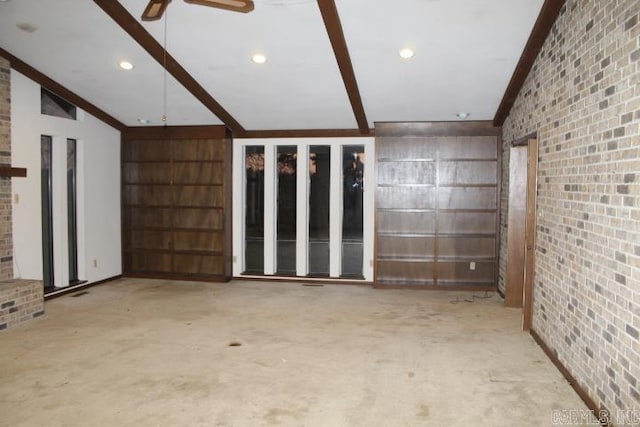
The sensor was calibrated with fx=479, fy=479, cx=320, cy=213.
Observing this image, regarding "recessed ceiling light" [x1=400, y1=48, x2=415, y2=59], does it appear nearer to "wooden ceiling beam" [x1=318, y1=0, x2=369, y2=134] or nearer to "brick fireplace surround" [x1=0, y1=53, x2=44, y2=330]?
"wooden ceiling beam" [x1=318, y1=0, x2=369, y2=134]

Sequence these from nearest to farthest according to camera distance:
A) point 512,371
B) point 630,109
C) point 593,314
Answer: point 630,109, point 593,314, point 512,371

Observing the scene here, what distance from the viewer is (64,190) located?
259 inches

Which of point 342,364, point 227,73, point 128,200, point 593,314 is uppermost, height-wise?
A: point 227,73

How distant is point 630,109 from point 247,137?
18.4 ft

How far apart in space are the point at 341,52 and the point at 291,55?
0.60 metres

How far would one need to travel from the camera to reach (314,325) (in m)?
5.20

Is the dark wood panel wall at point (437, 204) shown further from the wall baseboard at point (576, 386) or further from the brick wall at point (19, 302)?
the brick wall at point (19, 302)

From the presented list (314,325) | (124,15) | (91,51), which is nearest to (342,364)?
(314,325)

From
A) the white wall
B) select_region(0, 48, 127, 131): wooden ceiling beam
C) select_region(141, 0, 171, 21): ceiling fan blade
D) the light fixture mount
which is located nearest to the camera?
select_region(141, 0, 171, 21): ceiling fan blade

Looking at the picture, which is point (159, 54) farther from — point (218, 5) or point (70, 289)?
point (70, 289)

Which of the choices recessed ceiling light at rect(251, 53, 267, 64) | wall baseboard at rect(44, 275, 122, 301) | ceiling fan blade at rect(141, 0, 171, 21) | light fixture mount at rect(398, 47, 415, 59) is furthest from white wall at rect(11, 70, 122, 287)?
light fixture mount at rect(398, 47, 415, 59)

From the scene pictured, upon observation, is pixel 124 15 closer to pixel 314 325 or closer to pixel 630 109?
pixel 314 325

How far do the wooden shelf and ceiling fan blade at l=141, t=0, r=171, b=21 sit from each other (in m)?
3.12

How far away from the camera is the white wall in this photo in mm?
5768
